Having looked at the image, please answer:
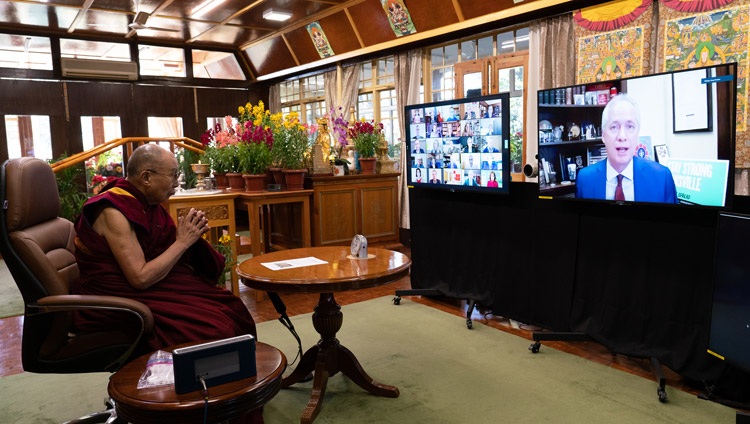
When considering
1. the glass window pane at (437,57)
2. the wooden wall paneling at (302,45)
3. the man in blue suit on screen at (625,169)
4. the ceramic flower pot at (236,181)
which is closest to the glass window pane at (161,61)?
the wooden wall paneling at (302,45)

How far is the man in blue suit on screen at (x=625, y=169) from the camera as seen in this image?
2.71 meters

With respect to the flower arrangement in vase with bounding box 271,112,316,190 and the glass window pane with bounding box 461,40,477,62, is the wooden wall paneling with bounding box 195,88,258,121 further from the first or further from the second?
the flower arrangement in vase with bounding box 271,112,316,190

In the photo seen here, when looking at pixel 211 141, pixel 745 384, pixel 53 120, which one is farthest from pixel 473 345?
pixel 53 120

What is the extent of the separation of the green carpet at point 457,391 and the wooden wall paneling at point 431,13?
361 centimetres

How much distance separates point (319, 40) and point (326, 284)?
6.10 m

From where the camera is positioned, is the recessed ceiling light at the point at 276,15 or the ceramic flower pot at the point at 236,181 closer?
the ceramic flower pot at the point at 236,181

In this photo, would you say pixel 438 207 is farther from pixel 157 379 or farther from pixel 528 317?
pixel 157 379

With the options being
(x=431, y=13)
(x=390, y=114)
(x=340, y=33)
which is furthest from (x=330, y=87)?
(x=431, y=13)

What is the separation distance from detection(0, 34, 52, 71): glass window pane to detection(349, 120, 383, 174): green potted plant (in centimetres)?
560

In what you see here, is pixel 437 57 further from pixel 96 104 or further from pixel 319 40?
pixel 96 104

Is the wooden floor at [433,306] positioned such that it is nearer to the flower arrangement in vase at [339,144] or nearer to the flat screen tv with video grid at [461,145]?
the flat screen tv with video grid at [461,145]

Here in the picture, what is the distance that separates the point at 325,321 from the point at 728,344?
5.68 feet

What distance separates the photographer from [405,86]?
6723mm

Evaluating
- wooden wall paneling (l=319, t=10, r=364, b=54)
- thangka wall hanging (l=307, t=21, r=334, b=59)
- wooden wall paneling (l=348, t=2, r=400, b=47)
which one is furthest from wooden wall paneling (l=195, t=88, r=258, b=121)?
wooden wall paneling (l=348, t=2, r=400, b=47)
